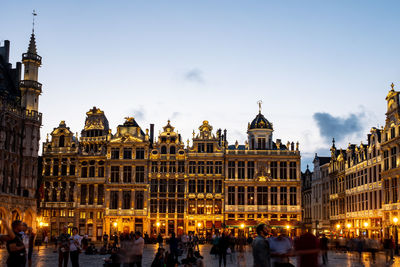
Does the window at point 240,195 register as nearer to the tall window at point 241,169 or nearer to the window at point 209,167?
the tall window at point 241,169

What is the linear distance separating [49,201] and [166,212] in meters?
14.4

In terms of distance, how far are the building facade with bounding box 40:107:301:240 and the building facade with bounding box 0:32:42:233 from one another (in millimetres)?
10264

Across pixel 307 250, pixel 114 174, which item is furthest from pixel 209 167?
pixel 307 250

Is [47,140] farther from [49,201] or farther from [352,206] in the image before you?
[352,206]

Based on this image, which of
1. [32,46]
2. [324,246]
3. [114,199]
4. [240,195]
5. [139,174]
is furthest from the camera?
[139,174]

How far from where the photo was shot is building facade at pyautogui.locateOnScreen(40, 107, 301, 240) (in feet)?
218

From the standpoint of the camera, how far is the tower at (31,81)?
5881cm

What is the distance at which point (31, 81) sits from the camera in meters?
59.1

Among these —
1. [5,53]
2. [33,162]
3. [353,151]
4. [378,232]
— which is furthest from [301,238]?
[5,53]

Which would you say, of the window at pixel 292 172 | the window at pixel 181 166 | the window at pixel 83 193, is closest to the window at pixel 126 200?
the window at pixel 83 193

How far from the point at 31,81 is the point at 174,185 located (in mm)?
20399

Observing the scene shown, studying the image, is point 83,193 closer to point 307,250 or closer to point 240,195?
point 240,195

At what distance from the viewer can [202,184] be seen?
67.2 metres

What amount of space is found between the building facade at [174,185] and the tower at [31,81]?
11238 mm
